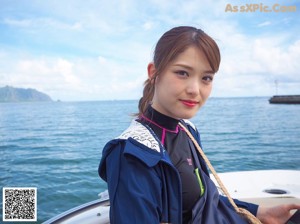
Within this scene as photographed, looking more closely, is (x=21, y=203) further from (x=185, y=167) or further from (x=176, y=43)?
(x=176, y=43)

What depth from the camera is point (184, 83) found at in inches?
54.1

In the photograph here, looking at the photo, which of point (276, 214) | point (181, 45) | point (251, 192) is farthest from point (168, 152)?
point (251, 192)

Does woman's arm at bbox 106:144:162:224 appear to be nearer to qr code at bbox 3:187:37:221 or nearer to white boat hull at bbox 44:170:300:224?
white boat hull at bbox 44:170:300:224

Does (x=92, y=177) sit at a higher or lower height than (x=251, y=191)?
lower

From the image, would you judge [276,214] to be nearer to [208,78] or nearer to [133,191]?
[208,78]

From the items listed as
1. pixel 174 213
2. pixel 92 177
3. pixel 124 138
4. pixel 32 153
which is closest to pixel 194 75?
pixel 124 138

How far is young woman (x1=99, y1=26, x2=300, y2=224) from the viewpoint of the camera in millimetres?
1155

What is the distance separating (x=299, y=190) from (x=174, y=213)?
2562 millimetres

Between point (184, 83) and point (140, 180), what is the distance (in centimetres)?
55

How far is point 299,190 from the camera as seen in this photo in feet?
10.3

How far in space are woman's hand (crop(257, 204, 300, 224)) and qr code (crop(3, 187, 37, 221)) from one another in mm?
2739

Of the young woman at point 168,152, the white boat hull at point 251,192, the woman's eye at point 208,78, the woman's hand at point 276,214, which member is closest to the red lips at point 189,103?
the young woman at point 168,152

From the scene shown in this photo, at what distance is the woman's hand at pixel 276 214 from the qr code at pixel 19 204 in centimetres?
274

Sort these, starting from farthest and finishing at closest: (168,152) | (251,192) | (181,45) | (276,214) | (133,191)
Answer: (251,192) → (276,214) → (168,152) → (181,45) → (133,191)
